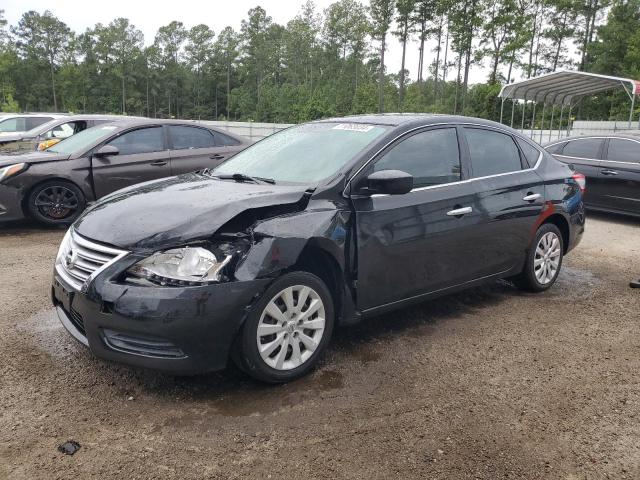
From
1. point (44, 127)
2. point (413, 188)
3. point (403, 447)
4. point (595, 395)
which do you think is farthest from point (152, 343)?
point (44, 127)

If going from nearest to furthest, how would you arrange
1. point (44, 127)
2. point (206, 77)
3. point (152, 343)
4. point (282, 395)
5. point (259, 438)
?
point (259, 438) → point (152, 343) → point (282, 395) → point (44, 127) → point (206, 77)

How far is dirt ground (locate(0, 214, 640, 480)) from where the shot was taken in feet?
8.11

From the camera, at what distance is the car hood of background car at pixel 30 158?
23.0ft

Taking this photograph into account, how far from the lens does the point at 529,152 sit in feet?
16.4

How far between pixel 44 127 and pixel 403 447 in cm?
1254

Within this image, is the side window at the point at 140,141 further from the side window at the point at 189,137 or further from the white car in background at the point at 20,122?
the white car in background at the point at 20,122

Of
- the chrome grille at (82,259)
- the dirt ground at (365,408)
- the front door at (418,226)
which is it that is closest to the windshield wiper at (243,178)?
the front door at (418,226)

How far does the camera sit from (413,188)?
151 inches

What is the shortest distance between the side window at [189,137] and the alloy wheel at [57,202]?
5.46ft

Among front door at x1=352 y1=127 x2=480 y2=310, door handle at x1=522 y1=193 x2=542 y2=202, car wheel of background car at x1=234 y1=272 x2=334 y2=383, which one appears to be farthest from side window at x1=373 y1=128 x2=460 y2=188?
car wheel of background car at x1=234 y1=272 x2=334 y2=383

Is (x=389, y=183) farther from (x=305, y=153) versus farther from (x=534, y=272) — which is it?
(x=534, y=272)

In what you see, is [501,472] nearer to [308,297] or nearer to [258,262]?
[308,297]

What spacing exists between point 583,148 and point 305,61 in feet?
236

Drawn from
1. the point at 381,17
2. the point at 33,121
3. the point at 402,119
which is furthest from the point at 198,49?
the point at 402,119
